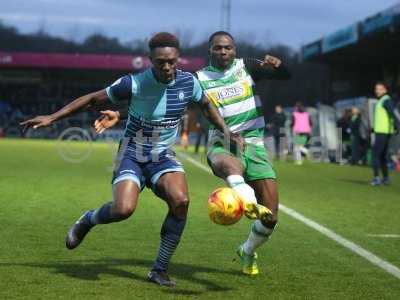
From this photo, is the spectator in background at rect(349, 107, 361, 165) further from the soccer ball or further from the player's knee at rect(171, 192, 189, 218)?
the soccer ball

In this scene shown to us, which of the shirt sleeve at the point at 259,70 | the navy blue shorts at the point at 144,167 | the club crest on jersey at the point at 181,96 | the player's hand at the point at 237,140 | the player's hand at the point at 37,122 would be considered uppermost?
the shirt sleeve at the point at 259,70

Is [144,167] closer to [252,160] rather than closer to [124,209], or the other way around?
[124,209]

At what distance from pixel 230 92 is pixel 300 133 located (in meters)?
20.9

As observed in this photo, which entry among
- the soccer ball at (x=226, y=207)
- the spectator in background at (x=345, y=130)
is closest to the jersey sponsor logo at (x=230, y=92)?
the soccer ball at (x=226, y=207)

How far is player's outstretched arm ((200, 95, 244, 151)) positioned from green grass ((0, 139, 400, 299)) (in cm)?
125

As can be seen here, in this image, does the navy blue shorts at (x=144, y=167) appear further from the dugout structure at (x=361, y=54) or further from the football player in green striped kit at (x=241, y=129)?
the dugout structure at (x=361, y=54)

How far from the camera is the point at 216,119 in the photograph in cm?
727

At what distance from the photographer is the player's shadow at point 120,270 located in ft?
23.1

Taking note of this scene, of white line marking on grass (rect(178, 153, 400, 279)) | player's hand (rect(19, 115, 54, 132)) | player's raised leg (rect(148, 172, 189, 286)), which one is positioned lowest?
white line marking on grass (rect(178, 153, 400, 279))

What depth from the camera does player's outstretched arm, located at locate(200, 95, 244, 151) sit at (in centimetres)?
727

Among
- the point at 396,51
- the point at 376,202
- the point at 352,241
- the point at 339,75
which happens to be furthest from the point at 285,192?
the point at 339,75

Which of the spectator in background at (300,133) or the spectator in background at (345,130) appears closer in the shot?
the spectator in background at (300,133)

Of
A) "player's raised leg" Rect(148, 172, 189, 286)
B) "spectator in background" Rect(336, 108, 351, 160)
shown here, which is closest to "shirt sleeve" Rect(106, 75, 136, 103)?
"player's raised leg" Rect(148, 172, 189, 286)

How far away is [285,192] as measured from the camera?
1633 cm
